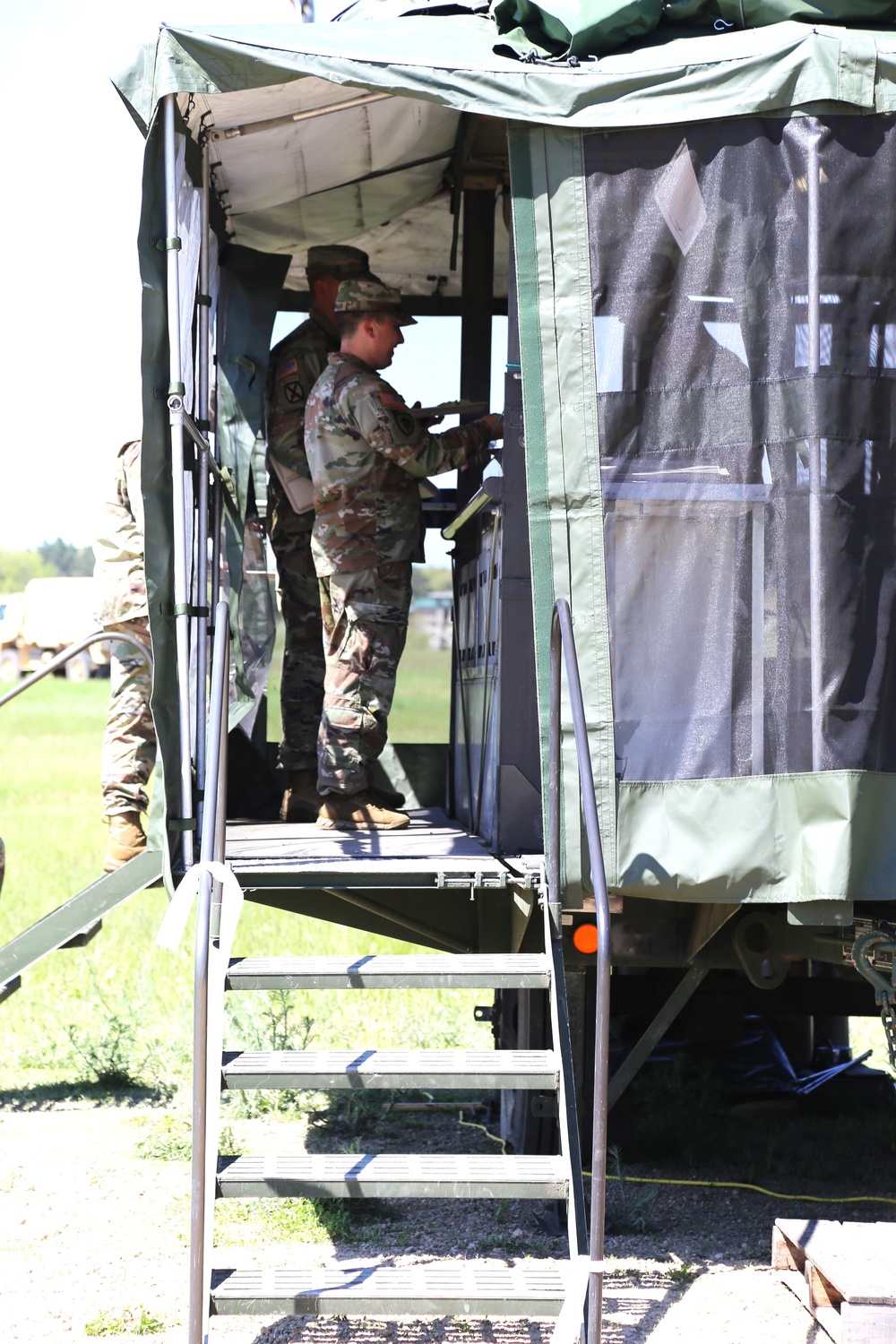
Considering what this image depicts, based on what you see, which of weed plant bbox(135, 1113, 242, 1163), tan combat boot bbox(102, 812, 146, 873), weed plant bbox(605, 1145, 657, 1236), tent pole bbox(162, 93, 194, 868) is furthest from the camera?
tan combat boot bbox(102, 812, 146, 873)

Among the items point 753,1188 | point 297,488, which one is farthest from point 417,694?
point 753,1188

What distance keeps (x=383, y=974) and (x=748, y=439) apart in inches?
68.5

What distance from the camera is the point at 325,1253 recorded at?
169 inches

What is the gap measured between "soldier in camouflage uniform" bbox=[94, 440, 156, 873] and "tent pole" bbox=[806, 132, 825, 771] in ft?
9.42

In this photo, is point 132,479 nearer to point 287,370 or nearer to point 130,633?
point 130,633

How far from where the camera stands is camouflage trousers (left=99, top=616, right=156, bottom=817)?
5.71 metres

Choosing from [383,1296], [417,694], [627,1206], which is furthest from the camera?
[417,694]

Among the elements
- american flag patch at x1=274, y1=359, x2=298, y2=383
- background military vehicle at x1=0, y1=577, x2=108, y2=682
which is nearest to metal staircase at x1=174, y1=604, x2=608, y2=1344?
american flag patch at x1=274, y1=359, x2=298, y2=383

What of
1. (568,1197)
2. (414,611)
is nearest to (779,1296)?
(568,1197)

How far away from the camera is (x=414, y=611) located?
809cm

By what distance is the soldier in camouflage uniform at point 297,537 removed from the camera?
5.77 m

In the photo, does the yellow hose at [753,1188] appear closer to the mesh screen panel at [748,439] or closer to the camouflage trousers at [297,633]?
the camouflage trousers at [297,633]

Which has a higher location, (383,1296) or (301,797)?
(301,797)

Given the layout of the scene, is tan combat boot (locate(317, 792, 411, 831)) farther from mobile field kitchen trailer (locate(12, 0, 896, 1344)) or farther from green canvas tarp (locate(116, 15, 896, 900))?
green canvas tarp (locate(116, 15, 896, 900))
